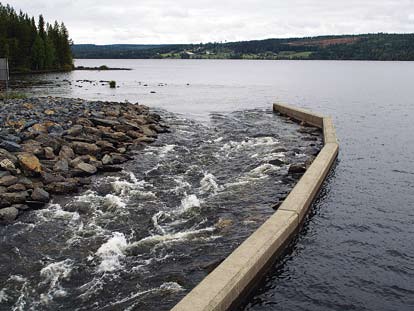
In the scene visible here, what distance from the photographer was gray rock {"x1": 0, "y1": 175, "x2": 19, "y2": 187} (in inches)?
604

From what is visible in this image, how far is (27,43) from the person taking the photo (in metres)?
121

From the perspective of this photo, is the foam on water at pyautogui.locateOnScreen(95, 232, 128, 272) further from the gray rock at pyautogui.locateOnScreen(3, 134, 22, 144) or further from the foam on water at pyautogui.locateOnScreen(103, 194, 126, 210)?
the gray rock at pyautogui.locateOnScreen(3, 134, 22, 144)

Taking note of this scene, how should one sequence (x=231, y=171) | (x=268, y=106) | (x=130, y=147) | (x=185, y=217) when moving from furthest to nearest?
1. (x=268, y=106)
2. (x=130, y=147)
3. (x=231, y=171)
4. (x=185, y=217)

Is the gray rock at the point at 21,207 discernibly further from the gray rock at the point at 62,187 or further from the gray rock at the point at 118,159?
the gray rock at the point at 118,159

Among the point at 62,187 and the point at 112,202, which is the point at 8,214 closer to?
the point at 62,187

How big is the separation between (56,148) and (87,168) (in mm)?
2491

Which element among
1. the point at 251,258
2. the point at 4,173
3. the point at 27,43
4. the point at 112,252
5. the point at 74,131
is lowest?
the point at 112,252

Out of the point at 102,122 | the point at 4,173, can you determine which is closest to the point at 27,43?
the point at 102,122

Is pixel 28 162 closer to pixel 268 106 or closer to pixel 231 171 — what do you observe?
pixel 231 171

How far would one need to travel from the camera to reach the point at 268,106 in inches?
2035

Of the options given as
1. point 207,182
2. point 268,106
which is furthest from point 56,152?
point 268,106

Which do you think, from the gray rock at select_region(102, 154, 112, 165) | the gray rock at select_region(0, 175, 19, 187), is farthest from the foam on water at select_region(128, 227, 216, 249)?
the gray rock at select_region(102, 154, 112, 165)

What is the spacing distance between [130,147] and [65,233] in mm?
12268

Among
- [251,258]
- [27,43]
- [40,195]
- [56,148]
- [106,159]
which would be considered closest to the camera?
[251,258]
